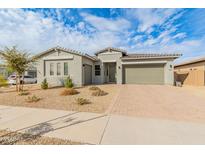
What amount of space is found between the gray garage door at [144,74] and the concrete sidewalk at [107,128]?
13.5m

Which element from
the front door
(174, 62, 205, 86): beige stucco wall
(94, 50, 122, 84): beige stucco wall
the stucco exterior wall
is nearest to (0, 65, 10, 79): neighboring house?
(94, 50, 122, 84): beige stucco wall

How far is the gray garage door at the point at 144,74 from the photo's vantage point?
17406 mm

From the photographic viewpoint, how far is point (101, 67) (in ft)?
63.8

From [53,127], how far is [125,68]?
50.4 feet

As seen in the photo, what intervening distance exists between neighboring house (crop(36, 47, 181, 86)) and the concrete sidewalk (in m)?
10.6

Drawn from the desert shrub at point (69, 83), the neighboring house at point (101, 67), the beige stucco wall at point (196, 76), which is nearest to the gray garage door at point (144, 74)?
the neighboring house at point (101, 67)

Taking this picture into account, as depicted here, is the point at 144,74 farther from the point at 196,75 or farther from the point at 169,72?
the point at 196,75

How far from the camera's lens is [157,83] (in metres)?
17.5

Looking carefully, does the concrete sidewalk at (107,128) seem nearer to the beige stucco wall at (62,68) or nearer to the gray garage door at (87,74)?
the beige stucco wall at (62,68)

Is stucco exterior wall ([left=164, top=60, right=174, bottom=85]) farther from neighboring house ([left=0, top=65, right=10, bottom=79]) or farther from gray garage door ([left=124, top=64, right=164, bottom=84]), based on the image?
neighboring house ([left=0, top=65, right=10, bottom=79])

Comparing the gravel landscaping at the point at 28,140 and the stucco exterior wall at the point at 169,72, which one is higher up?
the stucco exterior wall at the point at 169,72

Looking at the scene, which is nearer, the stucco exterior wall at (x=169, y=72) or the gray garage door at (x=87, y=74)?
the stucco exterior wall at (x=169, y=72)
